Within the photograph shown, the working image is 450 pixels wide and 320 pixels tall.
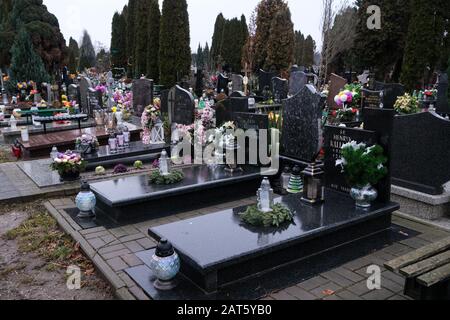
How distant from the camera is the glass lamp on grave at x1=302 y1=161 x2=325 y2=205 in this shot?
5.46 meters

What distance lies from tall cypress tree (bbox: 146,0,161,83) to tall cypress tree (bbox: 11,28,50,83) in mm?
9025

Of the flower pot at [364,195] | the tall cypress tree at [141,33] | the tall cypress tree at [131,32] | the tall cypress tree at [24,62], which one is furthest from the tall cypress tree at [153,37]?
the flower pot at [364,195]

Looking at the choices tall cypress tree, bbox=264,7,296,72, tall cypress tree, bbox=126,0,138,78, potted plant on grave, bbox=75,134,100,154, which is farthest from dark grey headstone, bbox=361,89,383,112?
tall cypress tree, bbox=126,0,138,78

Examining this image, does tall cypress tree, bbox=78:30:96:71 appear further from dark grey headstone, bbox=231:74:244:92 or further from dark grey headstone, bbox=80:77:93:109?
dark grey headstone, bbox=80:77:93:109

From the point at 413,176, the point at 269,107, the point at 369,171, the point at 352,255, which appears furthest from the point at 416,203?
the point at 269,107

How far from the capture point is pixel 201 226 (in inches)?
192

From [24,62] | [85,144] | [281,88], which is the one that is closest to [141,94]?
[85,144]

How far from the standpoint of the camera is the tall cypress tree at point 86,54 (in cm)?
4969

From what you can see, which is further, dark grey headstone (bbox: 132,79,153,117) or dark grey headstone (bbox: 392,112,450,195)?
dark grey headstone (bbox: 132,79,153,117)

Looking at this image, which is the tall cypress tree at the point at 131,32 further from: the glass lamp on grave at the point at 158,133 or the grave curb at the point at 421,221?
the grave curb at the point at 421,221

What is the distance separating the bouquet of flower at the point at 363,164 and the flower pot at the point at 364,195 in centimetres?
6
